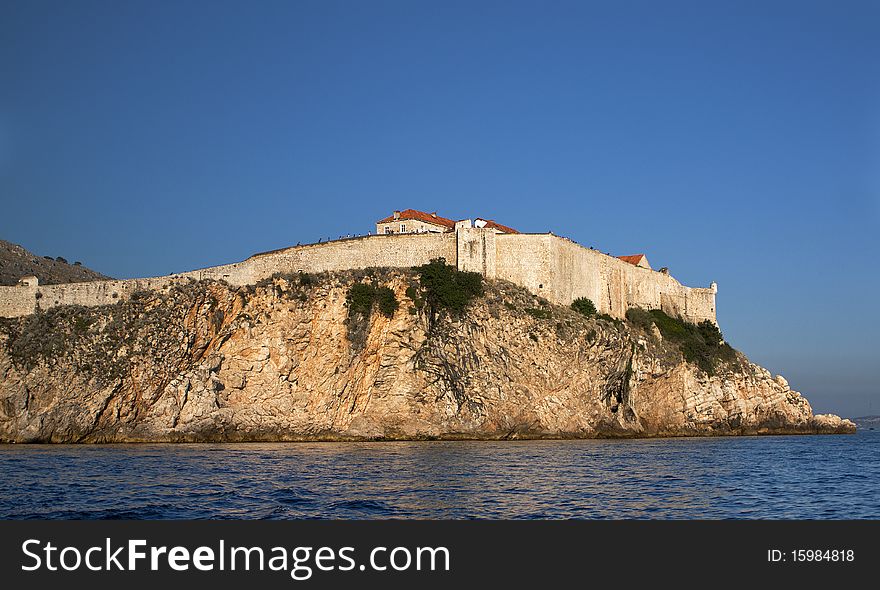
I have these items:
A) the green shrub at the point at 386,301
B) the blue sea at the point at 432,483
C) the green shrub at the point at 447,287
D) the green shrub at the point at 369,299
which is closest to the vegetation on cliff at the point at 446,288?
the green shrub at the point at 447,287

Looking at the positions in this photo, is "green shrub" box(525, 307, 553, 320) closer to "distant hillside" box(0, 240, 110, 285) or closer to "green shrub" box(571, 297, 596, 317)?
"green shrub" box(571, 297, 596, 317)

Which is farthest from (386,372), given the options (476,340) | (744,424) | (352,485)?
(744,424)

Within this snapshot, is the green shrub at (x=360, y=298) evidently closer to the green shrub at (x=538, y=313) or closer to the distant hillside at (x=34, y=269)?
the green shrub at (x=538, y=313)

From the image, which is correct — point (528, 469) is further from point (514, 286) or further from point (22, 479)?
point (514, 286)

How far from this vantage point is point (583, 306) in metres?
60.7

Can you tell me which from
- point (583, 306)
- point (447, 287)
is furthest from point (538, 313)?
point (583, 306)

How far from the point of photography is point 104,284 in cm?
6047

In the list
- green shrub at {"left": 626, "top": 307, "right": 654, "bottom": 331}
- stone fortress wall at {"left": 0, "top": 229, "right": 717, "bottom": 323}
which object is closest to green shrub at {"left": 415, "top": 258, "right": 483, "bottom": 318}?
stone fortress wall at {"left": 0, "top": 229, "right": 717, "bottom": 323}

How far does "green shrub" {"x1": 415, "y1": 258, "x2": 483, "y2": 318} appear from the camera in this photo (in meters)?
54.4

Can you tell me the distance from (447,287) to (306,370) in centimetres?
927

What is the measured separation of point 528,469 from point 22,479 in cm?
1636

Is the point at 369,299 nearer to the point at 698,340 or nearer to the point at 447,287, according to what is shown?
the point at 447,287

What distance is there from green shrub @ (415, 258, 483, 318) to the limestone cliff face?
0.74m

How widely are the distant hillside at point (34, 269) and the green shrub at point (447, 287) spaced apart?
127ft
